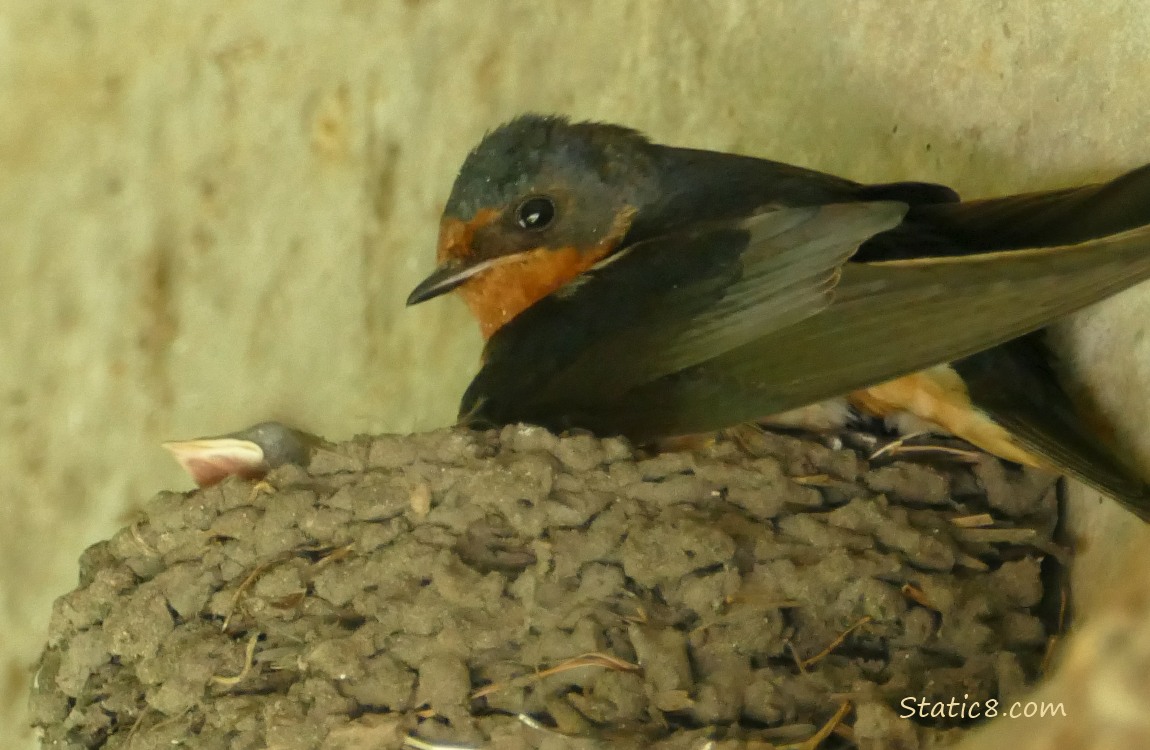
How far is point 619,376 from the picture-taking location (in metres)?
1.78

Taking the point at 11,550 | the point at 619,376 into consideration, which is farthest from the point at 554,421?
the point at 11,550

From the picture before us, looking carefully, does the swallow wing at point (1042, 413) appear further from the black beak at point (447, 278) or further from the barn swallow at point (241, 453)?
the barn swallow at point (241, 453)

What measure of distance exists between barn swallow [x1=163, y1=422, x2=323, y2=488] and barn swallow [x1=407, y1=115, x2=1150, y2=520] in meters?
0.34

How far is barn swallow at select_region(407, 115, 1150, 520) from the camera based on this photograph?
1.58 meters

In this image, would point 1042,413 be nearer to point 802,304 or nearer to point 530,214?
point 802,304

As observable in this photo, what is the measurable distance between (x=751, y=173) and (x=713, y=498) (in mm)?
605

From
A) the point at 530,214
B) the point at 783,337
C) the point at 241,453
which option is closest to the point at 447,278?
the point at 530,214

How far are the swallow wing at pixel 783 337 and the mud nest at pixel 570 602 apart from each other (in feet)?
0.29

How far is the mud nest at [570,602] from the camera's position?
1605 millimetres

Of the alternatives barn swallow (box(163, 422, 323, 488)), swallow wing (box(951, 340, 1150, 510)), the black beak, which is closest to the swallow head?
the black beak

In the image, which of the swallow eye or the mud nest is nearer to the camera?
the mud nest

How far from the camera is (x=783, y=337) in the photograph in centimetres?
170

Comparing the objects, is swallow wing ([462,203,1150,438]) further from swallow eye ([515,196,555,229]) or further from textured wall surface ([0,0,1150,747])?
textured wall surface ([0,0,1150,747])

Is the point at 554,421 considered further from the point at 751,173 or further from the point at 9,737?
the point at 9,737
